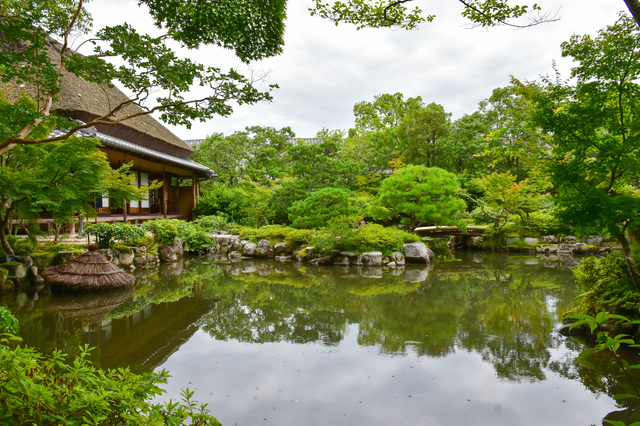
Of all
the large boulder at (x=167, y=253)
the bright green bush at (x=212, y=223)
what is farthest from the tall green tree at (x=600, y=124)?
the bright green bush at (x=212, y=223)

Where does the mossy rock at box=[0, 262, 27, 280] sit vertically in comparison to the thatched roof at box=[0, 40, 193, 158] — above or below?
below

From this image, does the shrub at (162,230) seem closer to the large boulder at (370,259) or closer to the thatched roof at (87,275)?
the thatched roof at (87,275)

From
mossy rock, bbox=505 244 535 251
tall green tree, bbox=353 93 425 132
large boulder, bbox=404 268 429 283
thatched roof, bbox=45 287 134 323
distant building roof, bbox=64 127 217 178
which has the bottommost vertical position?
large boulder, bbox=404 268 429 283

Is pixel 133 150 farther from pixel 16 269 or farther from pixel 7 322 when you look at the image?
pixel 7 322

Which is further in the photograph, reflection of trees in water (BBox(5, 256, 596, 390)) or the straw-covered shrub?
reflection of trees in water (BBox(5, 256, 596, 390))

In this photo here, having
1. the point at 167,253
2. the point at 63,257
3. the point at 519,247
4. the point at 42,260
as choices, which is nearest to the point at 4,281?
the point at 42,260

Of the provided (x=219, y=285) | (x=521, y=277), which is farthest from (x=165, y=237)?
(x=521, y=277)

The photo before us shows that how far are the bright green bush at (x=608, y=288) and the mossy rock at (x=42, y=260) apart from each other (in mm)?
8844

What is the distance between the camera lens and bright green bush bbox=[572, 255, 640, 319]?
13.0 ft

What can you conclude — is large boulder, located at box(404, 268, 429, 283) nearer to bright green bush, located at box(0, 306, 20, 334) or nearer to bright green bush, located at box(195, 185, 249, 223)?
bright green bush, located at box(0, 306, 20, 334)

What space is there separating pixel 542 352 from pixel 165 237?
9.47 meters

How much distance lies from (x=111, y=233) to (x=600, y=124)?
9423 mm

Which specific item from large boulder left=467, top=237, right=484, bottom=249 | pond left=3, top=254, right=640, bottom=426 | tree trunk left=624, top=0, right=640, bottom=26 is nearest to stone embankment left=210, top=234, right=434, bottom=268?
pond left=3, top=254, right=640, bottom=426

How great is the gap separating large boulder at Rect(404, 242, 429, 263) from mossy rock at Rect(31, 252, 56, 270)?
8.14 metres
